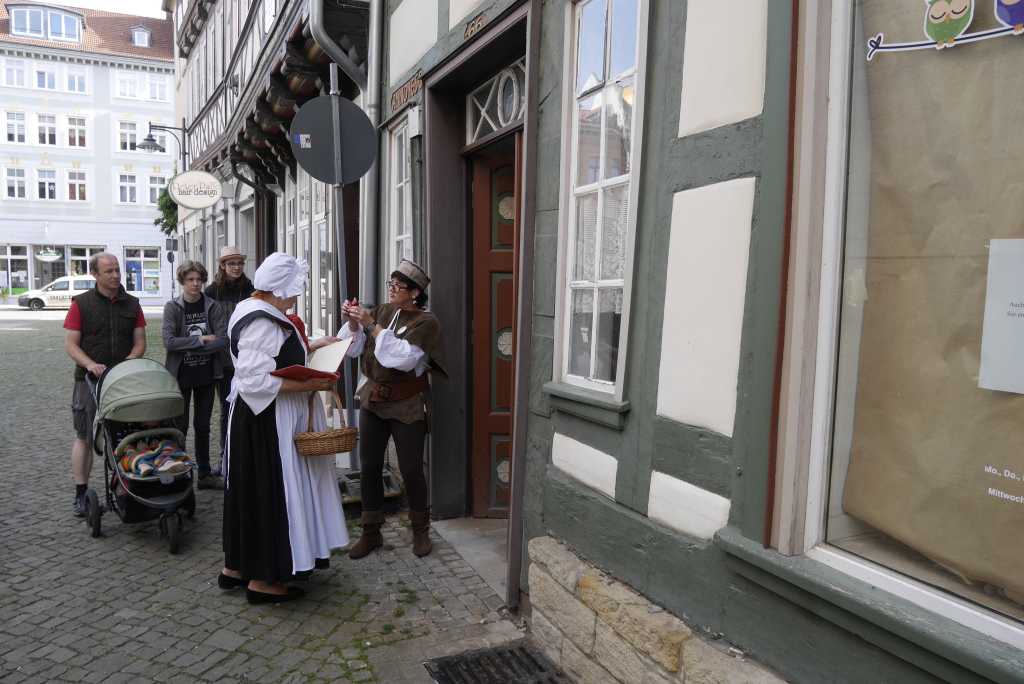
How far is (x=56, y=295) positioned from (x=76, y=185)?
10.1m

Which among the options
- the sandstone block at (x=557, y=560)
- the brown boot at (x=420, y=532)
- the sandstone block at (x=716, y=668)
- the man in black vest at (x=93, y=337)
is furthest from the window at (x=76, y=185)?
the sandstone block at (x=716, y=668)

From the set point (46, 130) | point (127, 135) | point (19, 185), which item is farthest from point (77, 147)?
point (19, 185)

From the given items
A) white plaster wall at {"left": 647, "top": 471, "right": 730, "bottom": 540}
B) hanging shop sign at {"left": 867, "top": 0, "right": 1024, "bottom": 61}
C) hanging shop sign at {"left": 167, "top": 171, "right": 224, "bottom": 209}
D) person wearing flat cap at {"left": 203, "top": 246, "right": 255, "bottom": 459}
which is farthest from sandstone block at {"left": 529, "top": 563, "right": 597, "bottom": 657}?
hanging shop sign at {"left": 167, "top": 171, "right": 224, "bottom": 209}

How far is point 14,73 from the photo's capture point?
41.8m

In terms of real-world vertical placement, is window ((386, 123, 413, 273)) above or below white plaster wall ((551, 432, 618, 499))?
above

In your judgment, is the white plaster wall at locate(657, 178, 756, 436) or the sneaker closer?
the white plaster wall at locate(657, 178, 756, 436)

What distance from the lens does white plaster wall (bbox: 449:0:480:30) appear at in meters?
4.80

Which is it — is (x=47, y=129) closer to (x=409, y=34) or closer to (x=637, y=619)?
(x=409, y=34)

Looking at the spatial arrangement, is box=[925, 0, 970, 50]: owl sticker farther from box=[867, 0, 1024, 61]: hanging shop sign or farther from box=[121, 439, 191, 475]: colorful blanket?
box=[121, 439, 191, 475]: colorful blanket

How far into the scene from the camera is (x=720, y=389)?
2588 mm

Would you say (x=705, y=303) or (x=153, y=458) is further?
(x=153, y=458)

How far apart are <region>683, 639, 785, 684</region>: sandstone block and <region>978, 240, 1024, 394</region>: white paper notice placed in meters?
1.08

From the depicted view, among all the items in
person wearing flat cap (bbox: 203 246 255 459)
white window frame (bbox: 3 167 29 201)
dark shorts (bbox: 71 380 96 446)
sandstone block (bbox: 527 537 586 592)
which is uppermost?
white window frame (bbox: 3 167 29 201)

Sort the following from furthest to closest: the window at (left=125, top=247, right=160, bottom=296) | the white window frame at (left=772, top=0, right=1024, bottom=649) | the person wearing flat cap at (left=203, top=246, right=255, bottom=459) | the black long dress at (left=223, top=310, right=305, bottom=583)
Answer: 1. the window at (left=125, top=247, right=160, bottom=296)
2. the person wearing flat cap at (left=203, top=246, right=255, bottom=459)
3. the black long dress at (left=223, top=310, right=305, bottom=583)
4. the white window frame at (left=772, top=0, right=1024, bottom=649)
